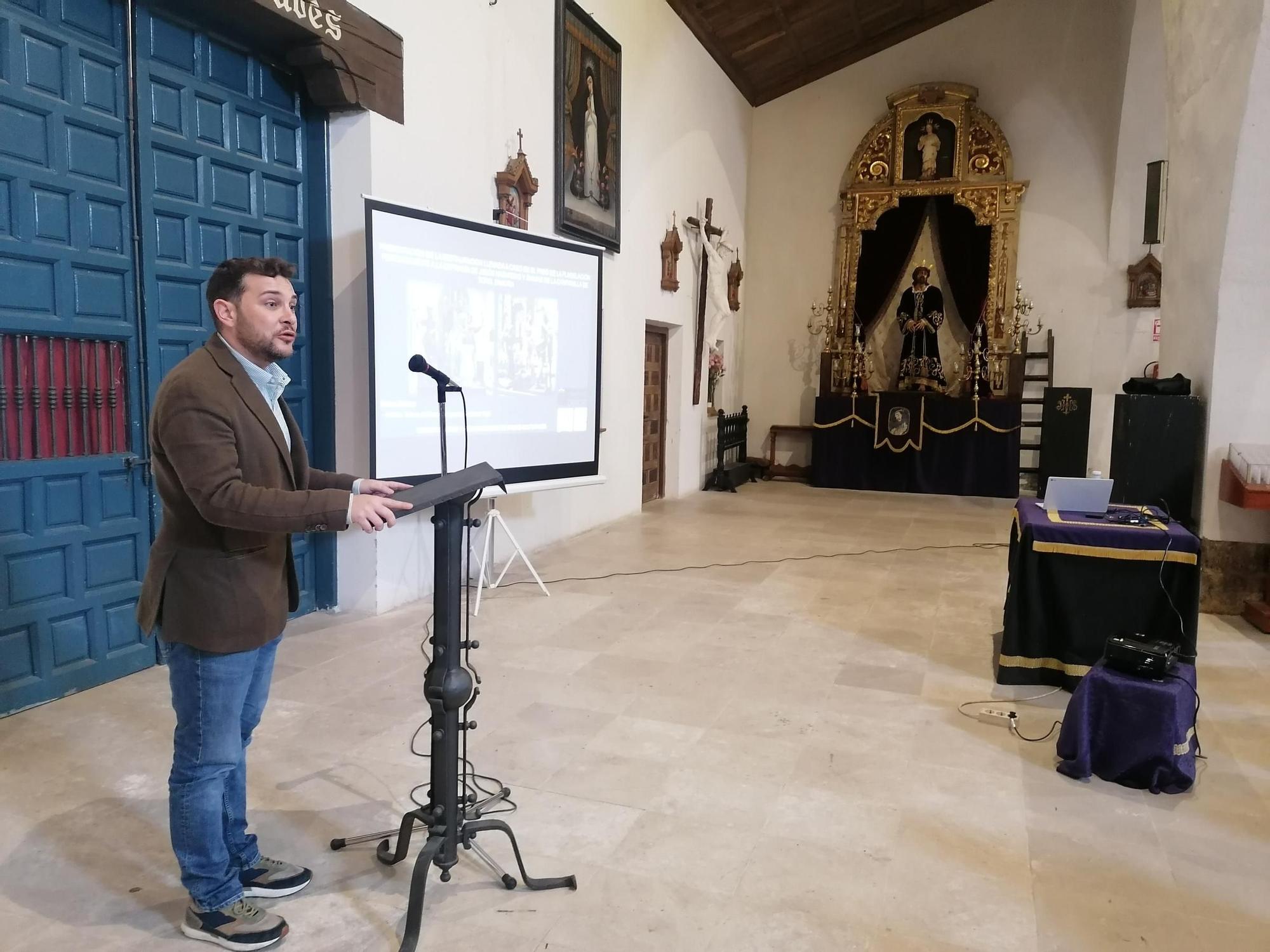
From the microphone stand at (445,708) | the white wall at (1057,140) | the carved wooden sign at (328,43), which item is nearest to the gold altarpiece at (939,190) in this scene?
the white wall at (1057,140)

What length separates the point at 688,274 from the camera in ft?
30.2

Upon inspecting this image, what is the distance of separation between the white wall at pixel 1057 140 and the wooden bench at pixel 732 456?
0.94m

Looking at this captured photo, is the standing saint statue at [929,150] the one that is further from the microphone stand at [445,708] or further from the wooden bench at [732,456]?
the microphone stand at [445,708]

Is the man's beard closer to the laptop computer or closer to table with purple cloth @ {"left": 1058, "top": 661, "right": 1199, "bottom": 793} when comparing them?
table with purple cloth @ {"left": 1058, "top": 661, "right": 1199, "bottom": 793}

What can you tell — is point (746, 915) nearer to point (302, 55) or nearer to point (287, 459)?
point (287, 459)

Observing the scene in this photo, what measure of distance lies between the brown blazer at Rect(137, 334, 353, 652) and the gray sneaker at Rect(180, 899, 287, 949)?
24.3 inches

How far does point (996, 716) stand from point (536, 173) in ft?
14.4

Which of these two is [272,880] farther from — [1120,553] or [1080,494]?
[1080,494]

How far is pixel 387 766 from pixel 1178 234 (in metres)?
5.61

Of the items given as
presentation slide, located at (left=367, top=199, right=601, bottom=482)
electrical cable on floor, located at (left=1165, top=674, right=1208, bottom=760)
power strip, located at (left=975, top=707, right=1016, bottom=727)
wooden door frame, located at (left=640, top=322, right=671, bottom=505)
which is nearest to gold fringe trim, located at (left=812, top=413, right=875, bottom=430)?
wooden door frame, located at (left=640, top=322, right=671, bottom=505)

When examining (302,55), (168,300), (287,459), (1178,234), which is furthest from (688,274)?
(287,459)

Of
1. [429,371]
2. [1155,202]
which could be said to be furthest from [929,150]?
[429,371]

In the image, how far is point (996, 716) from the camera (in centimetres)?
347

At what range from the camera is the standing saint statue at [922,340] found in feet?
33.6
